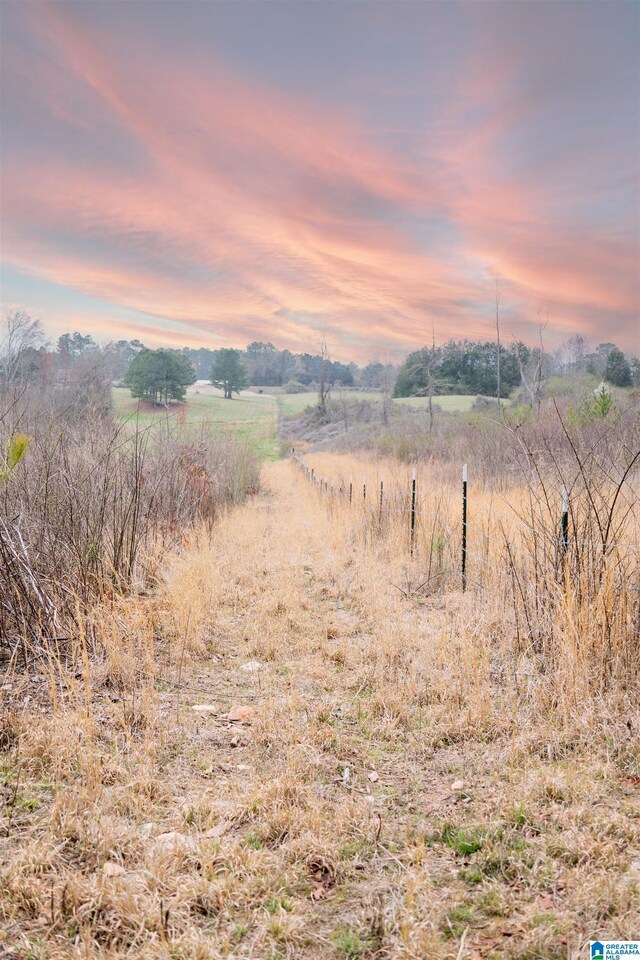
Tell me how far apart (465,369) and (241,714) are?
166 feet

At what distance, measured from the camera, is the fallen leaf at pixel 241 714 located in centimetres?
375

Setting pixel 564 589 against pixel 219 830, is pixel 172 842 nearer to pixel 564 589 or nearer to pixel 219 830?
pixel 219 830

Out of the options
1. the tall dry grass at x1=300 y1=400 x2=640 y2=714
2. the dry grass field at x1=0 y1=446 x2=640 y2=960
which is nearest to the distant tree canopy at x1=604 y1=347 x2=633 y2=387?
the tall dry grass at x1=300 y1=400 x2=640 y2=714

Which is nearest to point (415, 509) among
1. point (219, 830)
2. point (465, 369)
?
point (219, 830)

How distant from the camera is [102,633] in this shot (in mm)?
4375

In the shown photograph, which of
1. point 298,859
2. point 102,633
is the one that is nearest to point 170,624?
point 102,633

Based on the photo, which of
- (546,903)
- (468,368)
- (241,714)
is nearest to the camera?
(546,903)

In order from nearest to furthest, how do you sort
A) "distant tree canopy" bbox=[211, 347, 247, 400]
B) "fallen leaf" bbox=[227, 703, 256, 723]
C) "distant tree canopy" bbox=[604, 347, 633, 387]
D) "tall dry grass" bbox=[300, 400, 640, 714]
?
"tall dry grass" bbox=[300, 400, 640, 714]
"fallen leaf" bbox=[227, 703, 256, 723]
"distant tree canopy" bbox=[604, 347, 633, 387]
"distant tree canopy" bbox=[211, 347, 247, 400]

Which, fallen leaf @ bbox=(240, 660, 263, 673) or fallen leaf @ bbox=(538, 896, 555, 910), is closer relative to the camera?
fallen leaf @ bbox=(538, 896, 555, 910)

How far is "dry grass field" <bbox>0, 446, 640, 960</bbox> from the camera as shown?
204cm

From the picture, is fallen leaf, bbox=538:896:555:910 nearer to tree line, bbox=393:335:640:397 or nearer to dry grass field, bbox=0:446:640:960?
dry grass field, bbox=0:446:640:960

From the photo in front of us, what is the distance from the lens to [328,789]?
292 centimetres

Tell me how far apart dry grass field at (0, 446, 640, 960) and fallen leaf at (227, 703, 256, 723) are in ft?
0.07

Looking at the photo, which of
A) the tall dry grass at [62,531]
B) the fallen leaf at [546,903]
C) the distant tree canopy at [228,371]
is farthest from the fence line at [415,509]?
the distant tree canopy at [228,371]
